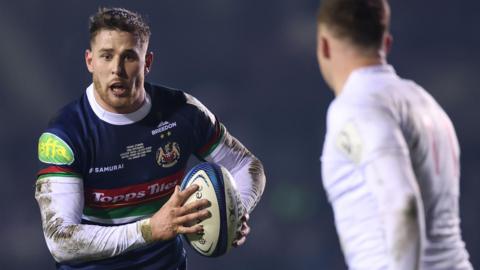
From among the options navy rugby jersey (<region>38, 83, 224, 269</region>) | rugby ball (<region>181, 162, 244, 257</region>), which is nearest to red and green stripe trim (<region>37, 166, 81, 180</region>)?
navy rugby jersey (<region>38, 83, 224, 269</region>)

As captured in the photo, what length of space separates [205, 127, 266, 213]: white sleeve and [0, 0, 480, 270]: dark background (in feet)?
6.04

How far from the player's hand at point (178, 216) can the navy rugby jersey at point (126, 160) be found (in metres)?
0.30

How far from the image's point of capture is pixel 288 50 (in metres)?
6.29

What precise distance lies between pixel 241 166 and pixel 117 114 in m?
0.63

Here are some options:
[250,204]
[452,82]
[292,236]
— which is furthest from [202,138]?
[452,82]

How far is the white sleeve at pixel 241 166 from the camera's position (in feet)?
14.1

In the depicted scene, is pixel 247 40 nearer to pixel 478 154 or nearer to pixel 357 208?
pixel 478 154

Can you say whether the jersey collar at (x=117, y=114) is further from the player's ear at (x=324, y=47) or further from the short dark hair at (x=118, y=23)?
the player's ear at (x=324, y=47)

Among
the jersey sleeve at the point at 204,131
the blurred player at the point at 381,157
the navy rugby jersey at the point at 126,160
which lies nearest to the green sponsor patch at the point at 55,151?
the navy rugby jersey at the point at 126,160

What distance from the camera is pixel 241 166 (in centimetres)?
436

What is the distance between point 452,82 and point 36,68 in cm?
258

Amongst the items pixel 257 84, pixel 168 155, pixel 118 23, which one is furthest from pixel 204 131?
pixel 257 84

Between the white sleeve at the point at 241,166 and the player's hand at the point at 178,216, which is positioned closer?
the player's hand at the point at 178,216

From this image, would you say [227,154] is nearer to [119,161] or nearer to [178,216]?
[119,161]
